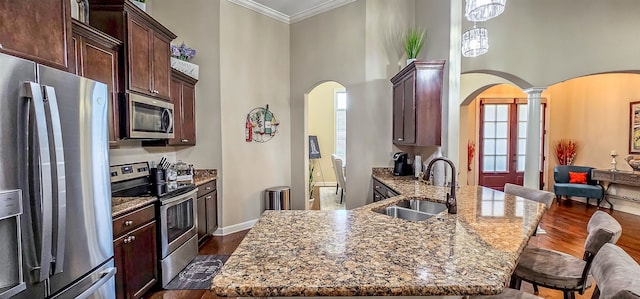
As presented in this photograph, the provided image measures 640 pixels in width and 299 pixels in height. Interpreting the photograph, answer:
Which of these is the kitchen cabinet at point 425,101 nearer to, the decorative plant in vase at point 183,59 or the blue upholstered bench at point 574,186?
the decorative plant in vase at point 183,59

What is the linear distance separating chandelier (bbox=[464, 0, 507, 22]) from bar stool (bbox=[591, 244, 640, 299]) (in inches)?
73.9

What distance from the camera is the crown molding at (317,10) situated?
4549mm

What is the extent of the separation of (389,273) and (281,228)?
0.71 m

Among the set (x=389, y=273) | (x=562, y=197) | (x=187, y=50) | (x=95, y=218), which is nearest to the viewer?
(x=389, y=273)

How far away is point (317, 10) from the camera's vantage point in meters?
A: 4.75

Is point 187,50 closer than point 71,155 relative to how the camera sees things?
No

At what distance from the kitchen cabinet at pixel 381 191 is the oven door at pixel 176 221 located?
7.10ft

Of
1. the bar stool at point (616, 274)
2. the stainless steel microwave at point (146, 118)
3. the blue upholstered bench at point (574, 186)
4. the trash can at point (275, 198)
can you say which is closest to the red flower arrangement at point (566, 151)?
the blue upholstered bench at point (574, 186)

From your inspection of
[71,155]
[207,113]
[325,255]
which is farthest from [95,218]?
[207,113]

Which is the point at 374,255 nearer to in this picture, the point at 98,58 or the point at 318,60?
the point at 98,58

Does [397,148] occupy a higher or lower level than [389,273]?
higher

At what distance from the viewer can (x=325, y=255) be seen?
1224 millimetres

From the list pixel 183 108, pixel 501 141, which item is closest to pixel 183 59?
pixel 183 108

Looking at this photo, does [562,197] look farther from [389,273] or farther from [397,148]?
[389,273]
